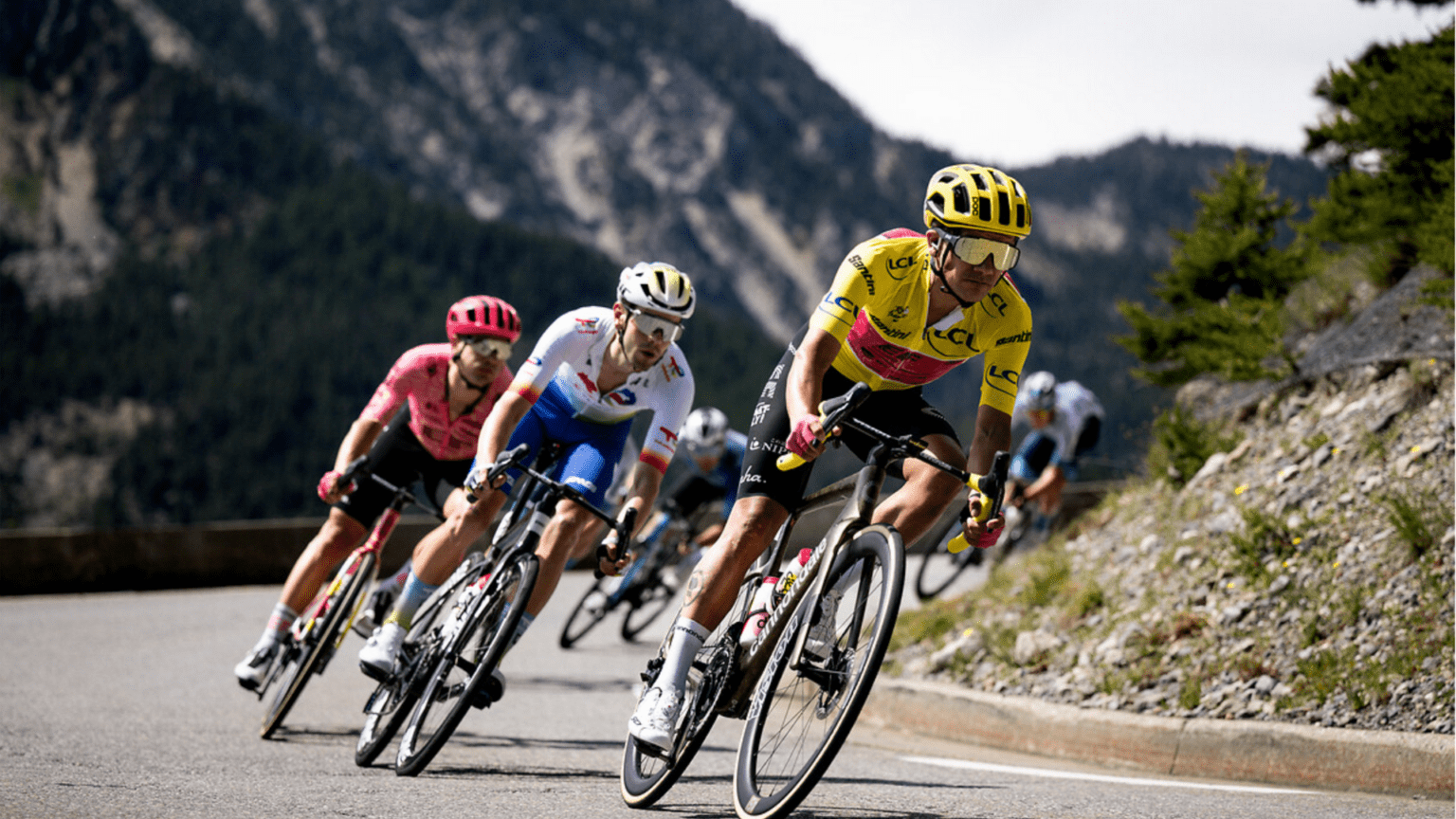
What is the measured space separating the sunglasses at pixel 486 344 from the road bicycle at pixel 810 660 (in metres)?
2.86

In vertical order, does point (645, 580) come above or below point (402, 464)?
below

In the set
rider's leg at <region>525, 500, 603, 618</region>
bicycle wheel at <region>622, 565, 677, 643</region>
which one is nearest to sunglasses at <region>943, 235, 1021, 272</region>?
rider's leg at <region>525, 500, 603, 618</region>

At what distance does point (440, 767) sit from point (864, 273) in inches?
117

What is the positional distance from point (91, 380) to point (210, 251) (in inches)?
1297

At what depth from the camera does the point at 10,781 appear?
4867 mm

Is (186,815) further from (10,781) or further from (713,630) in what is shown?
(713,630)

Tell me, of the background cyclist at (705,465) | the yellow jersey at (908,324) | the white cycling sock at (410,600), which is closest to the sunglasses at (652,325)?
the yellow jersey at (908,324)

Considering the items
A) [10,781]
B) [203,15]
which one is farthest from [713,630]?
[203,15]

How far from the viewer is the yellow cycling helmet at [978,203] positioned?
4547 millimetres

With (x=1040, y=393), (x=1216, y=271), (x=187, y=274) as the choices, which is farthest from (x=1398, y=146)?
(x=187, y=274)

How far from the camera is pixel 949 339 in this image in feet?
16.1

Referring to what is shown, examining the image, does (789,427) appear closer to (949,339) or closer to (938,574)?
(949,339)

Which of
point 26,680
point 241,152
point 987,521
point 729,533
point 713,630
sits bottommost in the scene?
point 241,152

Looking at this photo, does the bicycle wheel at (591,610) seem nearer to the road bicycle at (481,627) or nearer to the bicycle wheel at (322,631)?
the bicycle wheel at (322,631)
